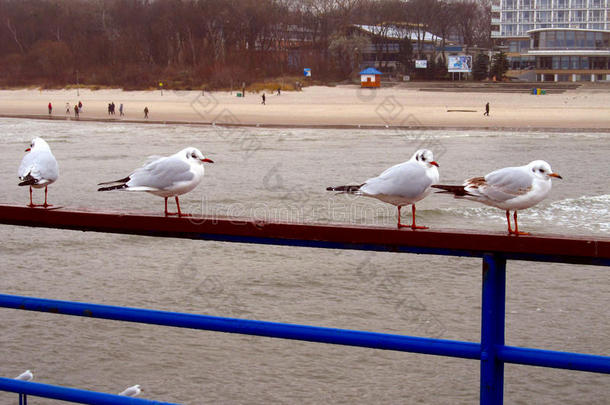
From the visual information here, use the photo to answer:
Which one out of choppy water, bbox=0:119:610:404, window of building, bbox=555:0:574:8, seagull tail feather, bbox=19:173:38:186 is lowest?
choppy water, bbox=0:119:610:404

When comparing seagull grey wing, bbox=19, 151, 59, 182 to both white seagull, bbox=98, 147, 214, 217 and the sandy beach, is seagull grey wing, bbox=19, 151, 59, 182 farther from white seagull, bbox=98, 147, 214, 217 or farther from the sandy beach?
the sandy beach

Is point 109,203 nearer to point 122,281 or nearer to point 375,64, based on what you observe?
point 122,281

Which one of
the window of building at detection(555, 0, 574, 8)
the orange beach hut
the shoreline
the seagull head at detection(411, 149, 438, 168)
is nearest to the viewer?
the seagull head at detection(411, 149, 438, 168)

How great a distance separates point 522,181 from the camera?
3.59 metres

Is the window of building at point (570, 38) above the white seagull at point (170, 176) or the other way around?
above

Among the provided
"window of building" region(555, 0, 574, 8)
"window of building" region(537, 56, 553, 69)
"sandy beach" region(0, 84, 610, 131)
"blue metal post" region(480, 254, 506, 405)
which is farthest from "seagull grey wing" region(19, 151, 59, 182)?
"window of building" region(555, 0, 574, 8)

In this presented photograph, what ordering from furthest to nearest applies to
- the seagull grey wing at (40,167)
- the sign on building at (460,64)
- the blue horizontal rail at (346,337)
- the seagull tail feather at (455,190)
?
the sign on building at (460,64) → the seagull grey wing at (40,167) → the seagull tail feather at (455,190) → the blue horizontal rail at (346,337)

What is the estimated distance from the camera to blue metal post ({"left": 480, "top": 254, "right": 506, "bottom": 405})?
224 centimetres

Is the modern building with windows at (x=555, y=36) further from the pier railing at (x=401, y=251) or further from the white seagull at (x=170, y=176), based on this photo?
the pier railing at (x=401, y=251)

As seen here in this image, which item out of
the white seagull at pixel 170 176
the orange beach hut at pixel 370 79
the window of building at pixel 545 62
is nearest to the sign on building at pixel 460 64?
the orange beach hut at pixel 370 79

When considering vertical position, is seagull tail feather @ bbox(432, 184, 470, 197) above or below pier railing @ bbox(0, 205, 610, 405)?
above

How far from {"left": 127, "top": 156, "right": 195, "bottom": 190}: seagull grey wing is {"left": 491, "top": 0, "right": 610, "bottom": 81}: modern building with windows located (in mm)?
87595

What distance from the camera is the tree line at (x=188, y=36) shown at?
3169 inches

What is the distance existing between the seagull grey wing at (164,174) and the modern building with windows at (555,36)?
8760cm
